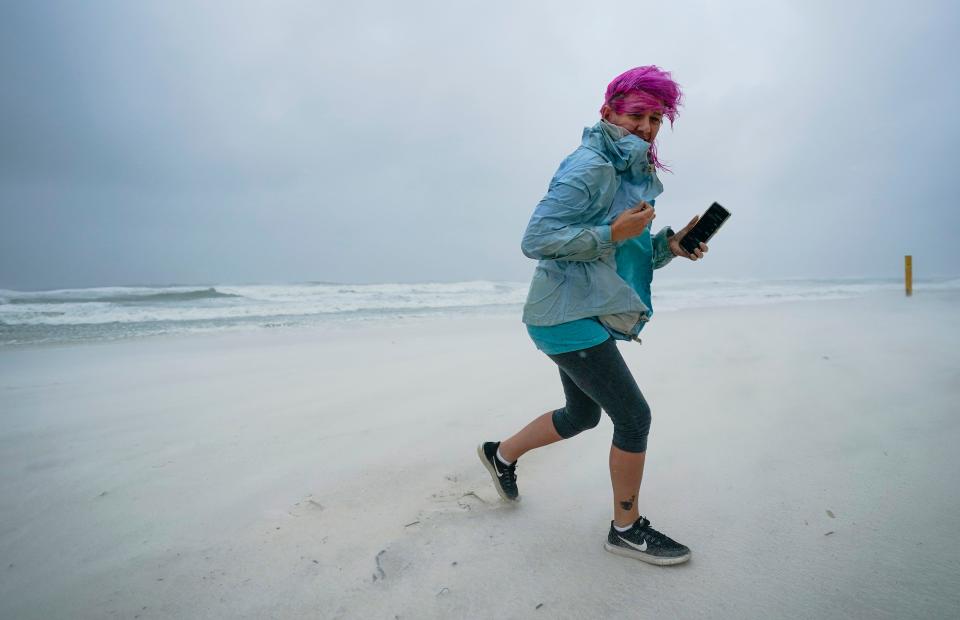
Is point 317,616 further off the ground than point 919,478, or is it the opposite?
point 919,478

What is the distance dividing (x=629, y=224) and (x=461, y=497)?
1631mm

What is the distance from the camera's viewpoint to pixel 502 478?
2.28 metres

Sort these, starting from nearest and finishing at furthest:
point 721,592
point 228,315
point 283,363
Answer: point 721,592 < point 283,363 < point 228,315

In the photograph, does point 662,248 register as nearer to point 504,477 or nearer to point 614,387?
point 614,387

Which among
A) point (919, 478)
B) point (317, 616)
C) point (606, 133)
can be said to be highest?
point (606, 133)

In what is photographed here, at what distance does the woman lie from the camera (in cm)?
164

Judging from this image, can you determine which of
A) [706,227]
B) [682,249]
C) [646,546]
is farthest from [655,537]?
[706,227]

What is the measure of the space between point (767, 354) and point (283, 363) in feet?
18.6

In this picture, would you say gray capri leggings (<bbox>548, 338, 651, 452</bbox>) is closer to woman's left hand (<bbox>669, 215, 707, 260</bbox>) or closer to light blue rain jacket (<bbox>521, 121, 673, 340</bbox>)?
light blue rain jacket (<bbox>521, 121, 673, 340</bbox>)

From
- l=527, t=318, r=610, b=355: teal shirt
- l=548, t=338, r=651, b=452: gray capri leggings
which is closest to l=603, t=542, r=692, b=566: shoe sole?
l=548, t=338, r=651, b=452: gray capri leggings

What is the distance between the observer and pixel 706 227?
6.62ft

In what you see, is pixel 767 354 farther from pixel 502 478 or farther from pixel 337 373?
pixel 337 373

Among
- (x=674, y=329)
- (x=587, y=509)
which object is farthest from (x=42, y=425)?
(x=674, y=329)

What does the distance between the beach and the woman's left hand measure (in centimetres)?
120
